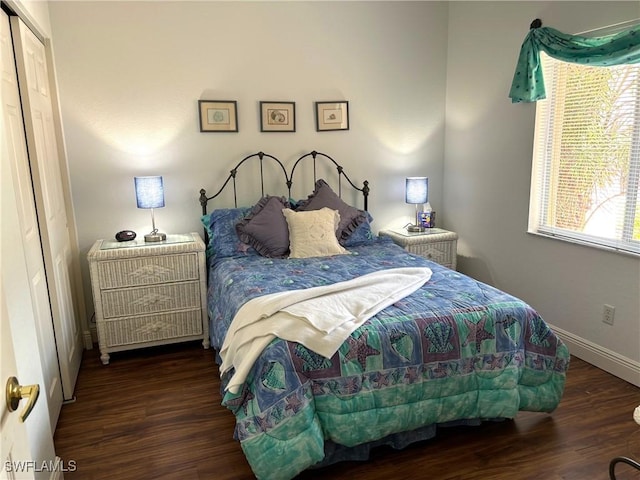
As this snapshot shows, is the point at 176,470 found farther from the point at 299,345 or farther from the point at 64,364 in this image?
the point at 64,364

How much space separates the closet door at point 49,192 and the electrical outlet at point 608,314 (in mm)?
3337

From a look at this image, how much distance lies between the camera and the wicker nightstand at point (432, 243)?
389cm

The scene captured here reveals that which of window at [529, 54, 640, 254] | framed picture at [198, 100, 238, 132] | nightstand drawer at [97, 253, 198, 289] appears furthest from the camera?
framed picture at [198, 100, 238, 132]

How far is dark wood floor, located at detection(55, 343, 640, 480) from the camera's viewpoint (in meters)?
2.14

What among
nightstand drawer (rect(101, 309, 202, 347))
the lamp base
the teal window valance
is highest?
the teal window valance

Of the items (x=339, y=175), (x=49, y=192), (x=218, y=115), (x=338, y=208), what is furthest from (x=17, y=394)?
(x=339, y=175)

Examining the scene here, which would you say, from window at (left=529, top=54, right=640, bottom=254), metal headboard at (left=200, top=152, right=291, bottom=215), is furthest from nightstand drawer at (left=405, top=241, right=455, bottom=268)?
metal headboard at (left=200, top=152, right=291, bottom=215)

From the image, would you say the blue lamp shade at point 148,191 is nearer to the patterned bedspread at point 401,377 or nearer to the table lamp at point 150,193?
the table lamp at point 150,193

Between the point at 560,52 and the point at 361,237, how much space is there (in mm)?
1836

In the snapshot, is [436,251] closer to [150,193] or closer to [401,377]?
[401,377]

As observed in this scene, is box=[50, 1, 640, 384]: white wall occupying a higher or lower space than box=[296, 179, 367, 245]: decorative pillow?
higher

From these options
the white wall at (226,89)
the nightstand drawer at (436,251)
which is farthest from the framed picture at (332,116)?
the nightstand drawer at (436,251)

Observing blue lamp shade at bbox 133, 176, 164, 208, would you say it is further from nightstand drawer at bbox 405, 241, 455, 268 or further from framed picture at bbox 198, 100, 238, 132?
nightstand drawer at bbox 405, 241, 455, 268

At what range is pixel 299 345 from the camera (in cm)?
202
